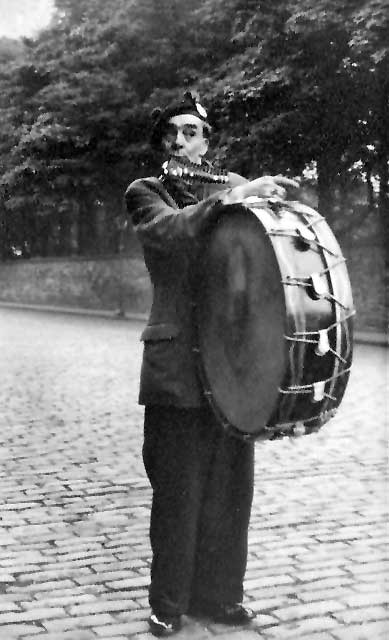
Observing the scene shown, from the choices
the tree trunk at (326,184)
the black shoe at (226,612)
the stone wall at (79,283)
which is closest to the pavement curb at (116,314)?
the stone wall at (79,283)

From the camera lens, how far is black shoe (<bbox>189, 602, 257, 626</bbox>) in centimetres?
382

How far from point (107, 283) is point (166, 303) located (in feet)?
91.8

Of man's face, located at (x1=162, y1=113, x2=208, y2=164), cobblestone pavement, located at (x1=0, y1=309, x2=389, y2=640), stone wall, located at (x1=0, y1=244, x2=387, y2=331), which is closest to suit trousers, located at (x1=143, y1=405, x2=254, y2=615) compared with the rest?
cobblestone pavement, located at (x1=0, y1=309, x2=389, y2=640)

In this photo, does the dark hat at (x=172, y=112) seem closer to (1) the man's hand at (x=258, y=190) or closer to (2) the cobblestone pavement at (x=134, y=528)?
(1) the man's hand at (x=258, y=190)

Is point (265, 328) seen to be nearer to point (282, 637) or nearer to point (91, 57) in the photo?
point (282, 637)

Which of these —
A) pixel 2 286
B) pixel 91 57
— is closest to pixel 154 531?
pixel 91 57

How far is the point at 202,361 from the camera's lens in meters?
3.57

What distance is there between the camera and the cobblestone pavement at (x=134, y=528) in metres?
3.92

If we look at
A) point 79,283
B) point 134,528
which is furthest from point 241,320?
point 79,283

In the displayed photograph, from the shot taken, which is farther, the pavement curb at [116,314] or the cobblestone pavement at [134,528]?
the pavement curb at [116,314]

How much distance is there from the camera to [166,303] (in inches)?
143

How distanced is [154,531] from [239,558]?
0.35m

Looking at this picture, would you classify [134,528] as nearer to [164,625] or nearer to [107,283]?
[164,625]

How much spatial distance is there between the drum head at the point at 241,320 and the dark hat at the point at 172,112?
492mm
